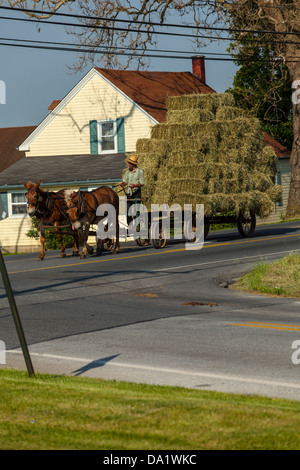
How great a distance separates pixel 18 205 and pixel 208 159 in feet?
59.9

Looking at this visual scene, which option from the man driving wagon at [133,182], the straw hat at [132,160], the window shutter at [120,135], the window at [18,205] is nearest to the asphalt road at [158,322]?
the man driving wagon at [133,182]

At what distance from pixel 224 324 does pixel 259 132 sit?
48.5 ft

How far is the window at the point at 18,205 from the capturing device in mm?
40853

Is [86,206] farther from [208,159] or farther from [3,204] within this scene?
[3,204]

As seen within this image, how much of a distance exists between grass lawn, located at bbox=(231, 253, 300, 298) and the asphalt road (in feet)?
1.69

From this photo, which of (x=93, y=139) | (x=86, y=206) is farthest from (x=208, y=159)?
(x=93, y=139)

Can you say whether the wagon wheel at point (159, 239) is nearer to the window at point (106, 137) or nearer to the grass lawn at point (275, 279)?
the grass lawn at point (275, 279)

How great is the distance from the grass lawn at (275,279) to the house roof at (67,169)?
65.8 ft

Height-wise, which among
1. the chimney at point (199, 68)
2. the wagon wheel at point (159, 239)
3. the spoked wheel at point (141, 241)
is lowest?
the spoked wheel at point (141, 241)

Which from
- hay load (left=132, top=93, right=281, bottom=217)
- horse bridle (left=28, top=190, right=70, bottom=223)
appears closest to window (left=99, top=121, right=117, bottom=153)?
hay load (left=132, top=93, right=281, bottom=217)

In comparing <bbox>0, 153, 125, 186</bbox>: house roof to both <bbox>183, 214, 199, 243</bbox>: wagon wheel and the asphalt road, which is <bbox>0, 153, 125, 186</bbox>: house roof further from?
the asphalt road

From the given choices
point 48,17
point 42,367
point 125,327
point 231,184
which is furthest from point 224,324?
point 48,17

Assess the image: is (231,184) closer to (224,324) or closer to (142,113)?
(224,324)

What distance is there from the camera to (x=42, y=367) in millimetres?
9641
